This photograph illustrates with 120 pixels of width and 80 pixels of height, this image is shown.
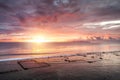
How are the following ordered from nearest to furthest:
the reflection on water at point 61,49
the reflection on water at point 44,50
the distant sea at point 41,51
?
the distant sea at point 41,51 → the reflection on water at point 44,50 → the reflection on water at point 61,49

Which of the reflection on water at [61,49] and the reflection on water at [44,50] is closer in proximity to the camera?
the reflection on water at [44,50]

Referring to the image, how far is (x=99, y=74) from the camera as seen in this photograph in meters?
8.09

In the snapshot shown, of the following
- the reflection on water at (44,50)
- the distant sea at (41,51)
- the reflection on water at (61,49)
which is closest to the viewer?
the distant sea at (41,51)

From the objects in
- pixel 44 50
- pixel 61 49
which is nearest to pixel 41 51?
pixel 44 50

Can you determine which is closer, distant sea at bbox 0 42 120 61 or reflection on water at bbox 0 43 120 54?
distant sea at bbox 0 42 120 61

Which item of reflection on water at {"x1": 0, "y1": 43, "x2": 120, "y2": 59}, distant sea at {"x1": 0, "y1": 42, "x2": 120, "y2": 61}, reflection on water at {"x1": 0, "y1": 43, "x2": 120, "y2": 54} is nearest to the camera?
distant sea at {"x1": 0, "y1": 42, "x2": 120, "y2": 61}

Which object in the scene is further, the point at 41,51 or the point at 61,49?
the point at 61,49

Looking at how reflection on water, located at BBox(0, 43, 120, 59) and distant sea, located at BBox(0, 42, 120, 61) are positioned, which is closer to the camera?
distant sea, located at BBox(0, 42, 120, 61)

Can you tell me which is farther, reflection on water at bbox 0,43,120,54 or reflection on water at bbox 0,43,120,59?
reflection on water at bbox 0,43,120,54

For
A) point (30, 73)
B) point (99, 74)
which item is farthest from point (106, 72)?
point (30, 73)

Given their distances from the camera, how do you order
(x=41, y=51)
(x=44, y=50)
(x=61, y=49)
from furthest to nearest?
(x=61, y=49), (x=44, y=50), (x=41, y=51)

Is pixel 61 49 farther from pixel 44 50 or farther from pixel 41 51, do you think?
pixel 41 51

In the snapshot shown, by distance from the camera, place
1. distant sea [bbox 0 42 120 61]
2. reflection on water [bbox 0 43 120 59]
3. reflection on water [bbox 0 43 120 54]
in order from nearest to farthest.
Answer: distant sea [bbox 0 42 120 61] → reflection on water [bbox 0 43 120 59] → reflection on water [bbox 0 43 120 54]

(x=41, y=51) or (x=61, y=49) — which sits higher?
(x=61, y=49)
